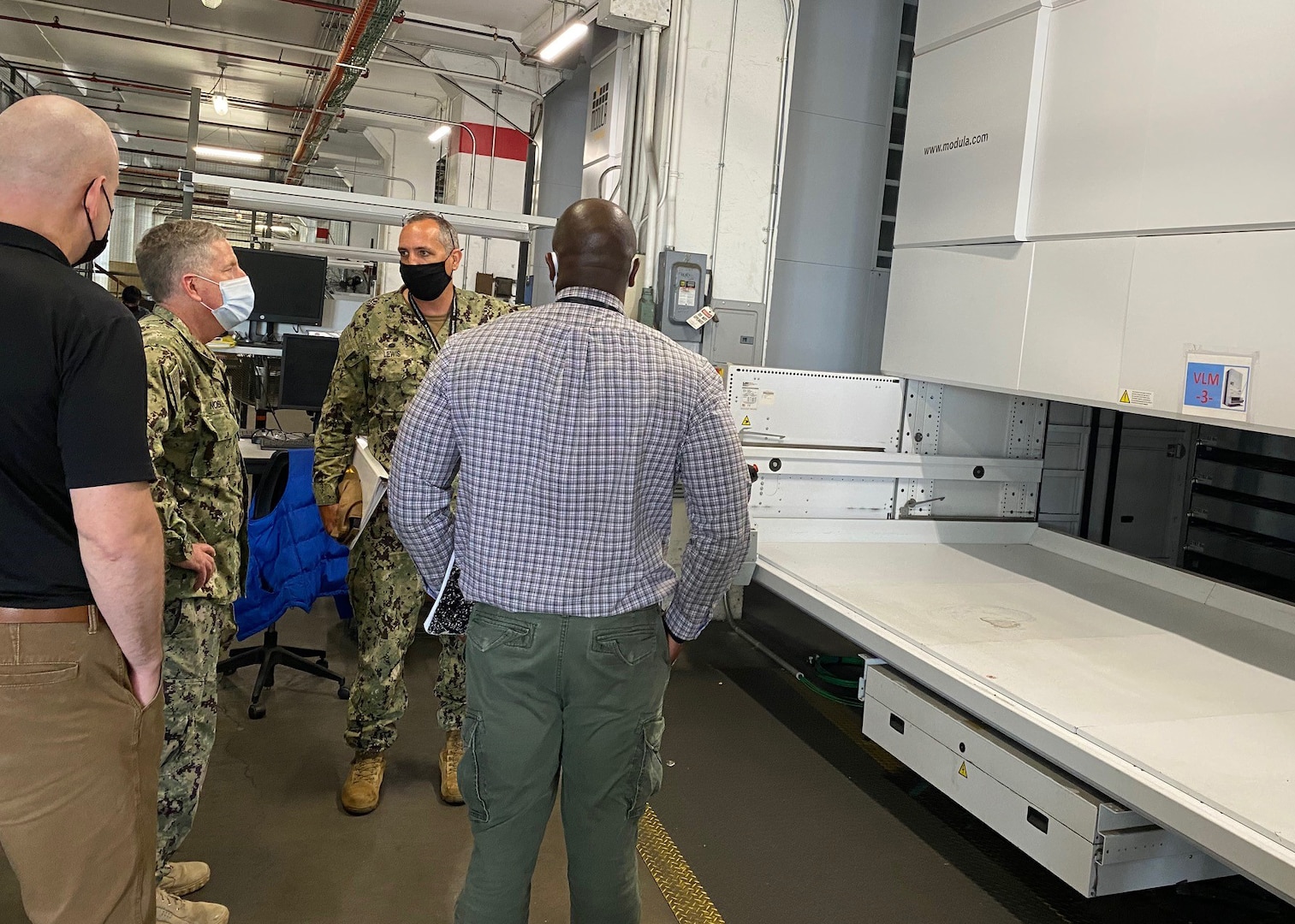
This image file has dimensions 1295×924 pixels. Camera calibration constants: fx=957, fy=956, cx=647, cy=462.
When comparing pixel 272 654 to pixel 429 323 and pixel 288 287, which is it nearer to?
pixel 429 323

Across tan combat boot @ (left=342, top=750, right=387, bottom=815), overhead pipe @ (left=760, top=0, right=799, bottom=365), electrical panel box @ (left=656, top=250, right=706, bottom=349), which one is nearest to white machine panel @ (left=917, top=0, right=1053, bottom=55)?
overhead pipe @ (left=760, top=0, right=799, bottom=365)

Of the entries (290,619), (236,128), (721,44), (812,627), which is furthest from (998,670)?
(236,128)

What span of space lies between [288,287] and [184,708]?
12.4 feet

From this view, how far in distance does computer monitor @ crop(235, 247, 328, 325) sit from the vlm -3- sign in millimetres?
4335

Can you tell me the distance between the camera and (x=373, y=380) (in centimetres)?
290

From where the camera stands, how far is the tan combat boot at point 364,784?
288cm

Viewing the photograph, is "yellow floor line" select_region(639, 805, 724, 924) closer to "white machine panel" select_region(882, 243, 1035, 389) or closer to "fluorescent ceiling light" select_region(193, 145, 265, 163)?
"white machine panel" select_region(882, 243, 1035, 389)

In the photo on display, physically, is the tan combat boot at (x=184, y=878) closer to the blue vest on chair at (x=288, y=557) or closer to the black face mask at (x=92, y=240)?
the blue vest on chair at (x=288, y=557)

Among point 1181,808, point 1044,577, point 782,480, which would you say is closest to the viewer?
point 1181,808

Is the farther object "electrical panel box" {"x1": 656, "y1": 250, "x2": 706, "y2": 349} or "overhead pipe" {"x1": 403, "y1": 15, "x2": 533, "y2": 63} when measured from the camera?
"overhead pipe" {"x1": 403, "y1": 15, "x2": 533, "y2": 63}

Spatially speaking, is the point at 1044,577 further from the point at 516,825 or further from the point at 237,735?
the point at 237,735

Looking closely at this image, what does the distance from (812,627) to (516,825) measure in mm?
3564

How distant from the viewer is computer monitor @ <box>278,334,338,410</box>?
498cm

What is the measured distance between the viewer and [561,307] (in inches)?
70.8
